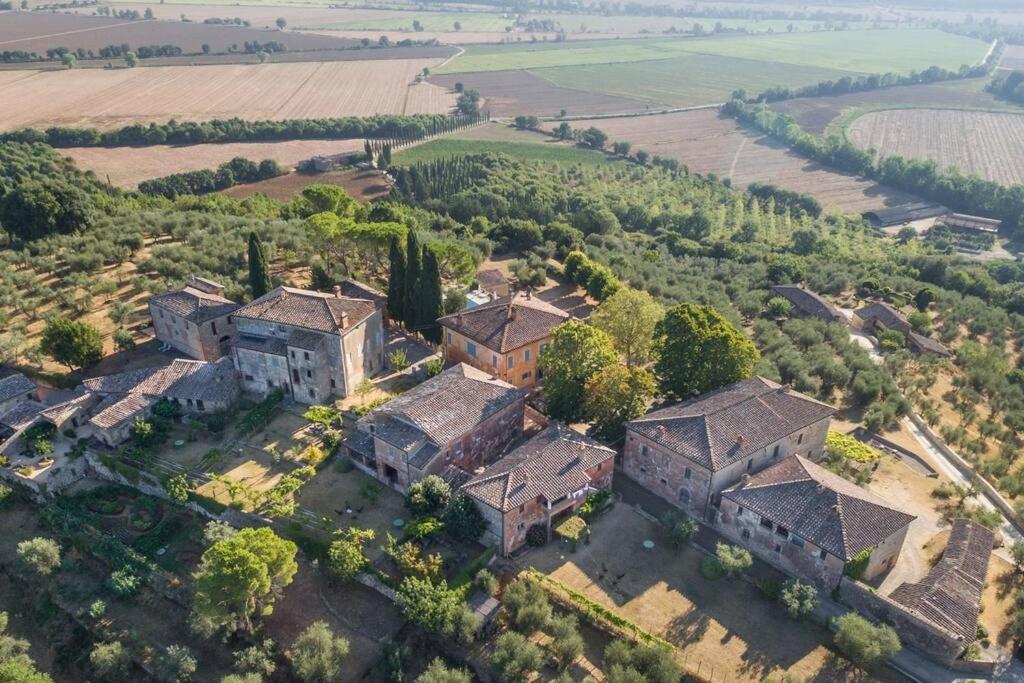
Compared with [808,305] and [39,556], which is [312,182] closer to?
[808,305]

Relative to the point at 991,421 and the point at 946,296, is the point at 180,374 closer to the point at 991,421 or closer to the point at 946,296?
the point at 991,421

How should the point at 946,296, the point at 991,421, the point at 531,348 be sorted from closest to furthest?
the point at 531,348, the point at 991,421, the point at 946,296

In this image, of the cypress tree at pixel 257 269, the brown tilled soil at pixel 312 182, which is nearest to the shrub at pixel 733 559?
the cypress tree at pixel 257 269

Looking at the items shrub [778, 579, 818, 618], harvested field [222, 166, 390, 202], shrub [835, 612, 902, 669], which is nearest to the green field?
harvested field [222, 166, 390, 202]

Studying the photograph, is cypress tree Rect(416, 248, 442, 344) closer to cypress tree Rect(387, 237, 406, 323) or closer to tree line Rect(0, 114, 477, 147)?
cypress tree Rect(387, 237, 406, 323)

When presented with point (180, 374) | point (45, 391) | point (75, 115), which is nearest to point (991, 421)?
point (180, 374)

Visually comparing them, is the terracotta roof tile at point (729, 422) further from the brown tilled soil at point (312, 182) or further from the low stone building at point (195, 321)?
the brown tilled soil at point (312, 182)
